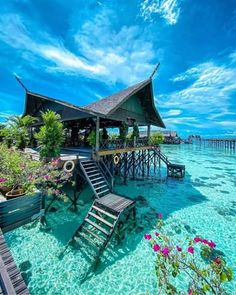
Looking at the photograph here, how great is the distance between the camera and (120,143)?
509 inches

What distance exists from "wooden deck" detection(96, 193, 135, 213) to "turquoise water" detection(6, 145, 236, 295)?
134 cm

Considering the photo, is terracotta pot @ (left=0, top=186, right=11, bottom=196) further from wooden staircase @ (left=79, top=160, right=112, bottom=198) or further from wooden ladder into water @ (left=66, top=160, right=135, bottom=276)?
wooden staircase @ (left=79, top=160, right=112, bottom=198)

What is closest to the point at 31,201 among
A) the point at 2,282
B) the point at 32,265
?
the point at 2,282

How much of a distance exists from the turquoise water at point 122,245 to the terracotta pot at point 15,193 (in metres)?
2.79

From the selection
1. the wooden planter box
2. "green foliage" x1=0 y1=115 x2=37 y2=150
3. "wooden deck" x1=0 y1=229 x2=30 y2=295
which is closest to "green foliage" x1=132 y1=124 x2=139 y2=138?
"green foliage" x1=0 y1=115 x2=37 y2=150

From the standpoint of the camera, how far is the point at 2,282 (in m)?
2.42

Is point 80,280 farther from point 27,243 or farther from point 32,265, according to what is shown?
point 27,243

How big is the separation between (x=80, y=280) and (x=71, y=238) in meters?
1.69

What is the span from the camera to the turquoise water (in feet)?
16.3

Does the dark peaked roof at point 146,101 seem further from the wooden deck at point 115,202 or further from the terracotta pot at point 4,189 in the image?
the terracotta pot at point 4,189

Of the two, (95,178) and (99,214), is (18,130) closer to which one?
(95,178)

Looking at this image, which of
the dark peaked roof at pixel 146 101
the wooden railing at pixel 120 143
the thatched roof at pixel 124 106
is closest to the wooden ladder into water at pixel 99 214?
the wooden railing at pixel 120 143

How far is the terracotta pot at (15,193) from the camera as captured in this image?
4.65 meters

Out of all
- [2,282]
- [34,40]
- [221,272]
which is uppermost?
[34,40]
